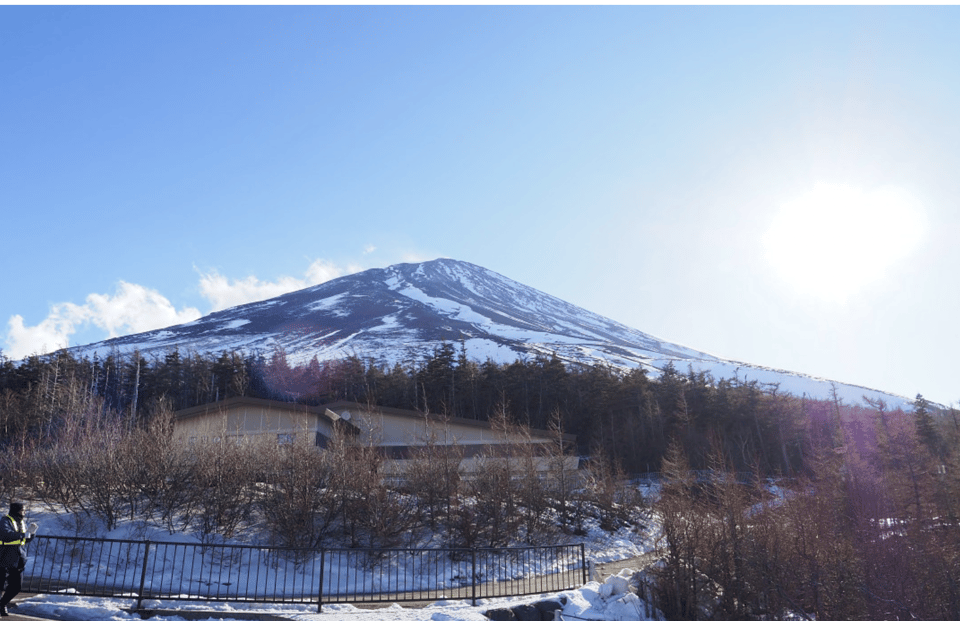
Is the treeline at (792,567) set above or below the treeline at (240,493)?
below

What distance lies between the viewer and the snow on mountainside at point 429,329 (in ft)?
368

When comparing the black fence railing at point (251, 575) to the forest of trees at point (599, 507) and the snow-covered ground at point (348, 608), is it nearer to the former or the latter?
the snow-covered ground at point (348, 608)

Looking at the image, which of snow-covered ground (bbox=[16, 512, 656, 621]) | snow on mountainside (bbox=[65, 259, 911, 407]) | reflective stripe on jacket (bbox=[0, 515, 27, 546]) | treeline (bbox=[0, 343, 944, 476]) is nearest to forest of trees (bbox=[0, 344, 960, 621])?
snow-covered ground (bbox=[16, 512, 656, 621])

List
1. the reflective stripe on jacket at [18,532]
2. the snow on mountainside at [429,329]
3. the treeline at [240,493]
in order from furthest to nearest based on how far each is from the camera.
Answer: the snow on mountainside at [429,329], the treeline at [240,493], the reflective stripe on jacket at [18,532]

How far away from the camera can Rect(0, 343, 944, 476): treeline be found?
143 ft

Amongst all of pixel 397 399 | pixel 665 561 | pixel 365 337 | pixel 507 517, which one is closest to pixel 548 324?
pixel 365 337

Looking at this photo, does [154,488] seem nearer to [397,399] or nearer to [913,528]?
[913,528]

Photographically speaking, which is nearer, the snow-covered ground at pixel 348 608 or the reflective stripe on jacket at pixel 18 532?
the reflective stripe on jacket at pixel 18 532

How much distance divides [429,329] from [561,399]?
255 feet

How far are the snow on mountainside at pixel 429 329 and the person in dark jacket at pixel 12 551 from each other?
286 ft

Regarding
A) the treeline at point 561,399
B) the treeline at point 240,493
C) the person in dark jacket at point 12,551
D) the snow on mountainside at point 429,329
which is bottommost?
the person in dark jacket at point 12,551

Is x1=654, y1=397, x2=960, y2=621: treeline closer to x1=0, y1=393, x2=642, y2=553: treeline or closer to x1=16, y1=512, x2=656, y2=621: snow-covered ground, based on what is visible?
x1=16, y1=512, x2=656, y2=621: snow-covered ground

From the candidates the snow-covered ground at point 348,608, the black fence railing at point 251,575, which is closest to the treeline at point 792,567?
the snow-covered ground at point 348,608

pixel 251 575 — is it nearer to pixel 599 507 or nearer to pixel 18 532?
pixel 18 532
